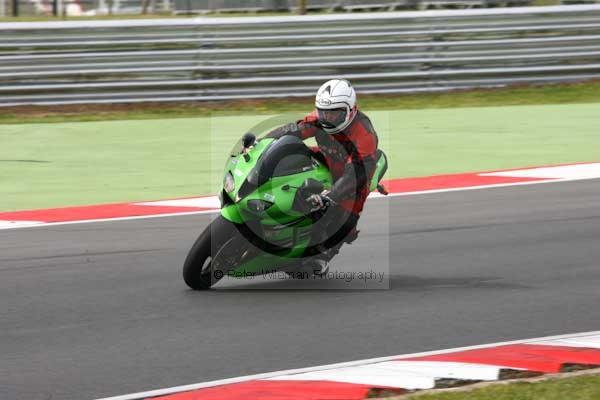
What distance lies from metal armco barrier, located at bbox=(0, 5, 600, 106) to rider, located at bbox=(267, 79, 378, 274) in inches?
391

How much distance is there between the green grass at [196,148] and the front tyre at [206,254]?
13.9ft

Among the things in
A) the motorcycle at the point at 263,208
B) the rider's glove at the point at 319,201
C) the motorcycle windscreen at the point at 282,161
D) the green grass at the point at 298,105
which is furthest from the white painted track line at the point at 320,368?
the green grass at the point at 298,105

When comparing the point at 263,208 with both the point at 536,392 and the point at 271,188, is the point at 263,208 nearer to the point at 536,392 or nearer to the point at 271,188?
the point at 271,188

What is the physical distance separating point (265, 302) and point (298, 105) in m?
10.3

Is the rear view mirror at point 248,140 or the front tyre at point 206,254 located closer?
the rear view mirror at point 248,140

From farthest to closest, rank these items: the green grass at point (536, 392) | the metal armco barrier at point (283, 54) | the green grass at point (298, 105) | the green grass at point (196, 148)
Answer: the green grass at point (298, 105) < the metal armco barrier at point (283, 54) < the green grass at point (196, 148) < the green grass at point (536, 392)

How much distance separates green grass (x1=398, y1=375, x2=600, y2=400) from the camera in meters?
5.65

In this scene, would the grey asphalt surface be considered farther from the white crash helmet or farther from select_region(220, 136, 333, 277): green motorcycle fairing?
the white crash helmet

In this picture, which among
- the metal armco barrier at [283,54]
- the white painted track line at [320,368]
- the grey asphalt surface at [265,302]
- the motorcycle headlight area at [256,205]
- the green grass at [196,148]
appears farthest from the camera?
the metal armco barrier at [283,54]

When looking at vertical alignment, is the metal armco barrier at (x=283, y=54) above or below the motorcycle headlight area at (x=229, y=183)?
above

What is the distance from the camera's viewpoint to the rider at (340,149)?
791 centimetres

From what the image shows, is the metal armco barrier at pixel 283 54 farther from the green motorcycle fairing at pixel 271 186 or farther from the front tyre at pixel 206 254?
the green motorcycle fairing at pixel 271 186

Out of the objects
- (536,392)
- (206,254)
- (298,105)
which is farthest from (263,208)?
(298,105)

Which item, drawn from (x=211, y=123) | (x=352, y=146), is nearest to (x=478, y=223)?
(x=352, y=146)
